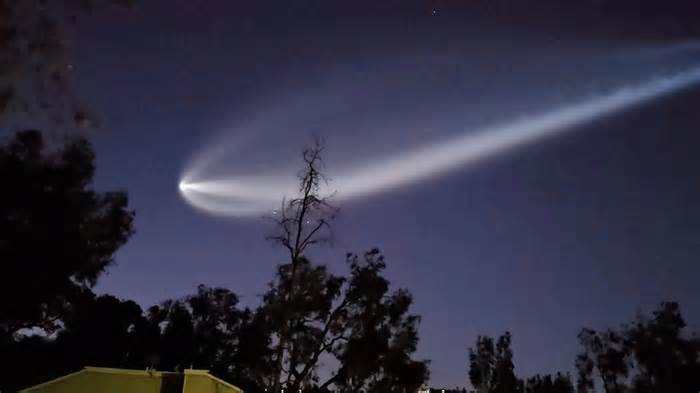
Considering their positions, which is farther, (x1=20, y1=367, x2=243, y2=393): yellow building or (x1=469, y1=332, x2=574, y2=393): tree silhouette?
(x1=469, y1=332, x2=574, y2=393): tree silhouette

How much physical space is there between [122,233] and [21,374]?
8.21 meters

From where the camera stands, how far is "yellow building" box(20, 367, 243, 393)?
19.1m

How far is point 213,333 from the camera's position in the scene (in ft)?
128

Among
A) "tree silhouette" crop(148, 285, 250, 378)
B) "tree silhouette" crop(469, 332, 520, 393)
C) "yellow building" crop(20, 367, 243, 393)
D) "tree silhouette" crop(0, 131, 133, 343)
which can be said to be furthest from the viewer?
"tree silhouette" crop(469, 332, 520, 393)

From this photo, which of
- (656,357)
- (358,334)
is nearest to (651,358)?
(656,357)

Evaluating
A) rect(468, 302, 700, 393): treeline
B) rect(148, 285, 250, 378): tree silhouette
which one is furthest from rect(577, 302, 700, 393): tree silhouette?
rect(148, 285, 250, 378): tree silhouette

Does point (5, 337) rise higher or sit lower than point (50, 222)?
lower

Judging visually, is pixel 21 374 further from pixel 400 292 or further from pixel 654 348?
pixel 654 348

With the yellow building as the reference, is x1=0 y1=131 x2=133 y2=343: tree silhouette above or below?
above

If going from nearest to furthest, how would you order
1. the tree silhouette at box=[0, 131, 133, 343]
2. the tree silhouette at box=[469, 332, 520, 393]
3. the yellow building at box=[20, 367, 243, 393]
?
the yellow building at box=[20, 367, 243, 393] → the tree silhouette at box=[0, 131, 133, 343] → the tree silhouette at box=[469, 332, 520, 393]

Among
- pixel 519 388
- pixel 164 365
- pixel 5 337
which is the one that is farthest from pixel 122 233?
pixel 519 388

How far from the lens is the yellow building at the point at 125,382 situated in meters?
19.1

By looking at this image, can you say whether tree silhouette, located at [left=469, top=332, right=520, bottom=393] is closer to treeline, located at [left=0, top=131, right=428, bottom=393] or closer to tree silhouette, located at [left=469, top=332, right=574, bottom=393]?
tree silhouette, located at [left=469, top=332, right=574, bottom=393]

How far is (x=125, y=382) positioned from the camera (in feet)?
63.6
